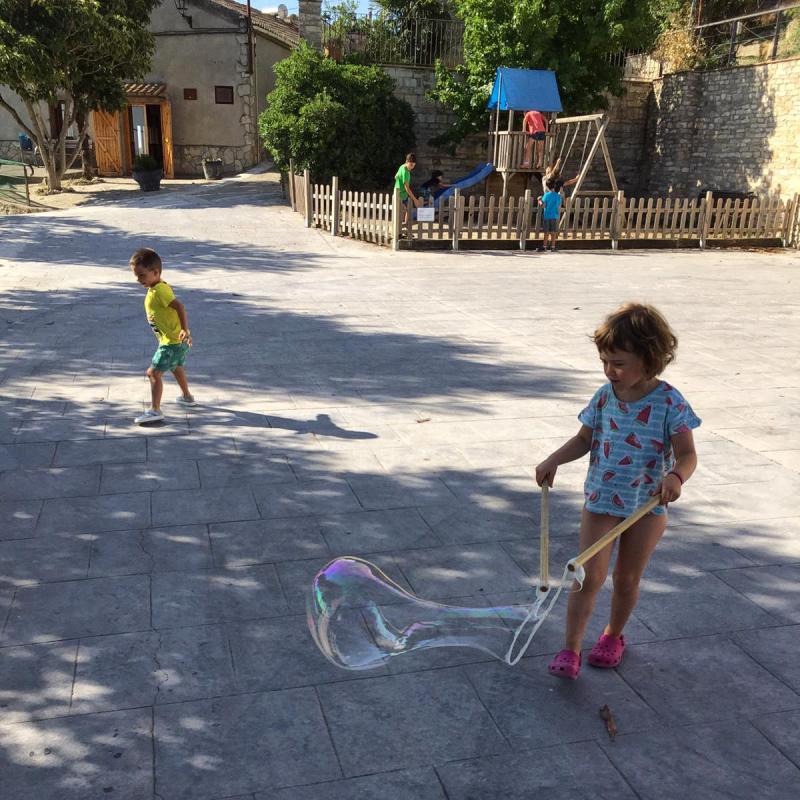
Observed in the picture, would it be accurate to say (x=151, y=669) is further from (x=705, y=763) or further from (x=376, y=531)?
(x=705, y=763)

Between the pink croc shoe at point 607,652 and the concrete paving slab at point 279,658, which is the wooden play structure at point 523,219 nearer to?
the concrete paving slab at point 279,658

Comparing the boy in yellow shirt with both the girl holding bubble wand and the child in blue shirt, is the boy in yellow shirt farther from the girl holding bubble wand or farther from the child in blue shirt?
the child in blue shirt

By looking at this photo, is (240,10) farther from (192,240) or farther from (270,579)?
(270,579)

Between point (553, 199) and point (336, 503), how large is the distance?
13.2 meters

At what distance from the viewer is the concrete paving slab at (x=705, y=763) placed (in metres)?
2.66

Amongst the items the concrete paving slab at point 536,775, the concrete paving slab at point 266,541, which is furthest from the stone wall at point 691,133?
the concrete paving slab at point 536,775

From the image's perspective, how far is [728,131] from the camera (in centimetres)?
2302

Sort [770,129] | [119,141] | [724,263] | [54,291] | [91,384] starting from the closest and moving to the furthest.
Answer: [91,384], [54,291], [724,263], [770,129], [119,141]

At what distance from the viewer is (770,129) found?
21.4 meters

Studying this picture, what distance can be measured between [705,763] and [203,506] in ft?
9.82

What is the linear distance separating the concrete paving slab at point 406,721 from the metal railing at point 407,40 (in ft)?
79.2

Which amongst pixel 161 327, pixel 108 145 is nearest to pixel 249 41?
pixel 108 145

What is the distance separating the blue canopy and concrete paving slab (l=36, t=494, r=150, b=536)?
738 inches

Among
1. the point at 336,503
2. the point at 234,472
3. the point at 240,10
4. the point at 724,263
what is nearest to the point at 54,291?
the point at 234,472
